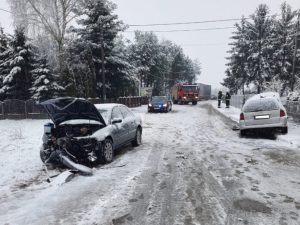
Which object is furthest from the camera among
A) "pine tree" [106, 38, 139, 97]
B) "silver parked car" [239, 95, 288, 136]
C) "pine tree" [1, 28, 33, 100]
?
"pine tree" [106, 38, 139, 97]

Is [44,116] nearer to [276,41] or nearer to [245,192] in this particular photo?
[245,192]

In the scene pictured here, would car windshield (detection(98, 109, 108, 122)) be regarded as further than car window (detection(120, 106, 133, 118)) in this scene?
No

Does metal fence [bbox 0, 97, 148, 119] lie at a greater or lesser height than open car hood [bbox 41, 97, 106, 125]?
lesser

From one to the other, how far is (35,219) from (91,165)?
3715mm

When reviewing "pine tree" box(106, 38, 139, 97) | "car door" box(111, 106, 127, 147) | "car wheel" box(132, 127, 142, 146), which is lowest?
"car wheel" box(132, 127, 142, 146)

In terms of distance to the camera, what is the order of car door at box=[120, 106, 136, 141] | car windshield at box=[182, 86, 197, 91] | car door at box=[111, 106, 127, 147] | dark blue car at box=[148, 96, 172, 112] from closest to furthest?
car door at box=[111, 106, 127, 147], car door at box=[120, 106, 136, 141], dark blue car at box=[148, 96, 172, 112], car windshield at box=[182, 86, 197, 91]

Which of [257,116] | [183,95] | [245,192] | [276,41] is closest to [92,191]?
[245,192]

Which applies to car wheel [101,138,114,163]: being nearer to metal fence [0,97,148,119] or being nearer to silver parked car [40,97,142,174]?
silver parked car [40,97,142,174]

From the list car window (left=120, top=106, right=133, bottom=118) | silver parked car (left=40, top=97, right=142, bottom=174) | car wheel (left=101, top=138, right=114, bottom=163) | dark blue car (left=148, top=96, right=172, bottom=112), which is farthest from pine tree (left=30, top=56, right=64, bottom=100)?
car wheel (left=101, top=138, right=114, bottom=163)

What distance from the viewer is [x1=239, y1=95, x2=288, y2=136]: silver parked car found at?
1364cm

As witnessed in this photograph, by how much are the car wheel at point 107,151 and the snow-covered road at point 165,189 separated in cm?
20

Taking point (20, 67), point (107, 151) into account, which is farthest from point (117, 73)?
point (107, 151)

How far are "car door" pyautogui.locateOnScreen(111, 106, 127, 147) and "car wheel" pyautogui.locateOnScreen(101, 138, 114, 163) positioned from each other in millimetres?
439

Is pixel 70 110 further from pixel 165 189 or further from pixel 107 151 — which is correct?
pixel 165 189
